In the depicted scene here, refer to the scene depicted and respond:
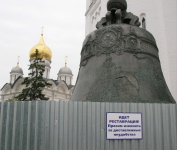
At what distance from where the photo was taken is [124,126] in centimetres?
397

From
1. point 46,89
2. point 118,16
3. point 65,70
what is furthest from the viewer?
point 65,70

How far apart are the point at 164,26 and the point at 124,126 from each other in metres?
13.8

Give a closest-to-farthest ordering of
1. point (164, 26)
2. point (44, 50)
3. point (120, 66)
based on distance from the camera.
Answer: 1. point (120, 66)
2. point (164, 26)
3. point (44, 50)

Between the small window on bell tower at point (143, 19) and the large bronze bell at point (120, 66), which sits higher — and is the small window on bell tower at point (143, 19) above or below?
above

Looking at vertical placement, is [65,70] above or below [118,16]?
above

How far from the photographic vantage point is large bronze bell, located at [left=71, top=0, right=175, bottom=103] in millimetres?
4551

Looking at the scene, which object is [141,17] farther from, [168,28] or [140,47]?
[140,47]

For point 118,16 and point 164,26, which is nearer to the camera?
point 118,16

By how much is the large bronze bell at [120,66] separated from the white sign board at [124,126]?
1.47 feet

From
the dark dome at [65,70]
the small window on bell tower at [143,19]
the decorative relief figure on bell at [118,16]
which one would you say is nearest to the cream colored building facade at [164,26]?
the small window on bell tower at [143,19]

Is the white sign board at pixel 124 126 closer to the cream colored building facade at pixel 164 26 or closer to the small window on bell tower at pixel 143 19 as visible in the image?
the cream colored building facade at pixel 164 26

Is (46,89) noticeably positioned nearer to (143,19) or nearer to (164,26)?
(143,19)

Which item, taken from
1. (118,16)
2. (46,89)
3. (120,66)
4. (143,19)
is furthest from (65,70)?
(120,66)

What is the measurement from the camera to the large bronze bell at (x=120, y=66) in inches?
179
